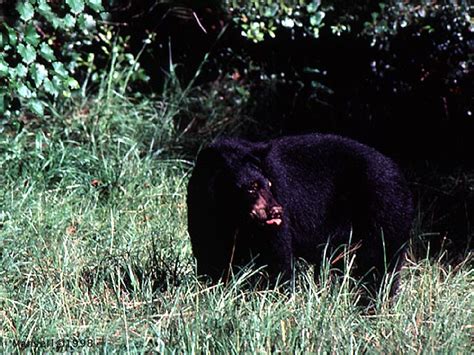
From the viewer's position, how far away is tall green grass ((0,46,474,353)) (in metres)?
4.91

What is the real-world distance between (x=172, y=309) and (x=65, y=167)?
277cm

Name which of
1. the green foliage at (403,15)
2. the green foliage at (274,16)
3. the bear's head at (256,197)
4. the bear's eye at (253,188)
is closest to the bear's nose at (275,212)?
the bear's head at (256,197)

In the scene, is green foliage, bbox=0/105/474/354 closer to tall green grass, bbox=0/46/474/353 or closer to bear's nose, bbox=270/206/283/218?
tall green grass, bbox=0/46/474/353

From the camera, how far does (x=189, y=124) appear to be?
29.7 feet

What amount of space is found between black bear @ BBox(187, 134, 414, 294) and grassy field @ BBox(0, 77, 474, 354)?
19 cm

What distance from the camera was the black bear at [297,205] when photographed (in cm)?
553

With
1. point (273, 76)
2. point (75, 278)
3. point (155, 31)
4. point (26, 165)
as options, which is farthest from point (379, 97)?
point (75, 278)

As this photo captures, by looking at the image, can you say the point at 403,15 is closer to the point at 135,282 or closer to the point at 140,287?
the point at 140,287

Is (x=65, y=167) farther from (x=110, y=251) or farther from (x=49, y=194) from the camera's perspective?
(x=110, y=251)

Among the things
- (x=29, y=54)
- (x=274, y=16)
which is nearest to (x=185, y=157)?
(x=274, y=16)

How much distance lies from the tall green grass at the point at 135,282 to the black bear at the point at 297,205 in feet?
0.61

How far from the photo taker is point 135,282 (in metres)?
5.64

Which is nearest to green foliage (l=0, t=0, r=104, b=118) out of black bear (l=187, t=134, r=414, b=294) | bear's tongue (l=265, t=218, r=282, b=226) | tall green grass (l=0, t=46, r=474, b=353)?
tall green grass (l=0, t=46, r=474, b=353)

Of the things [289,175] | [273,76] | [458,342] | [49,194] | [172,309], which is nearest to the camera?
[458,342]
